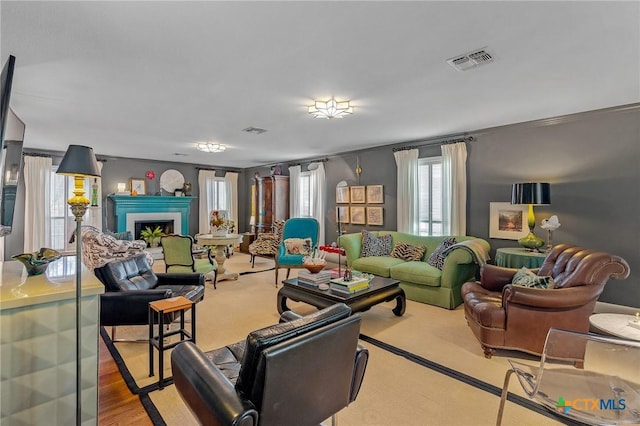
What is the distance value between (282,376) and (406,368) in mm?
1693

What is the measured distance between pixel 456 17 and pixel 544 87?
1.77m

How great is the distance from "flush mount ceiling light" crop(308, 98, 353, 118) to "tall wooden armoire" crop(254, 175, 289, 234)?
4407 millimetres

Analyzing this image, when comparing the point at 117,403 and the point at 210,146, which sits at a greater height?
the point at 210,146

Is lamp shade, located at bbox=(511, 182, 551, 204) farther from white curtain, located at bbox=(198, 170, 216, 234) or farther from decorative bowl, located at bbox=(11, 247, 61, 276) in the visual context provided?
white curtain, located at bbox=(198, 170, 216, 234)

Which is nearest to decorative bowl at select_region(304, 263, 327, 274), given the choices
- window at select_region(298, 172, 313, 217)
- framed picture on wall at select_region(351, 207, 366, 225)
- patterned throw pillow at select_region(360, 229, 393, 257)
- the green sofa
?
the green sofa

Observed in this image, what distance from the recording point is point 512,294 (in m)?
2.68

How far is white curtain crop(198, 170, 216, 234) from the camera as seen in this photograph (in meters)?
8.74

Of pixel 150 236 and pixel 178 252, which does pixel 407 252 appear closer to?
pixel 178 252

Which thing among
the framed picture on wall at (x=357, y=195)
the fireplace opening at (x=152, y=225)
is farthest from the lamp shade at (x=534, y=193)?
the fireplace opening at (x=152, y=225)

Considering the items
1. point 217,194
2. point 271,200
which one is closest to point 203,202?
point 217,194

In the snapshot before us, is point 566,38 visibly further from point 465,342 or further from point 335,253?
point 335,253

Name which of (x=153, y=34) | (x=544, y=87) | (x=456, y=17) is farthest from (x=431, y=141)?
(x=153, y=34)

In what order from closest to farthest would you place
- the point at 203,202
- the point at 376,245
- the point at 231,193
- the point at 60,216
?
the point at 376,245 → the point at 60,216 → the point at 203,202 → the point at 231,193

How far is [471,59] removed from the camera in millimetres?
2447
